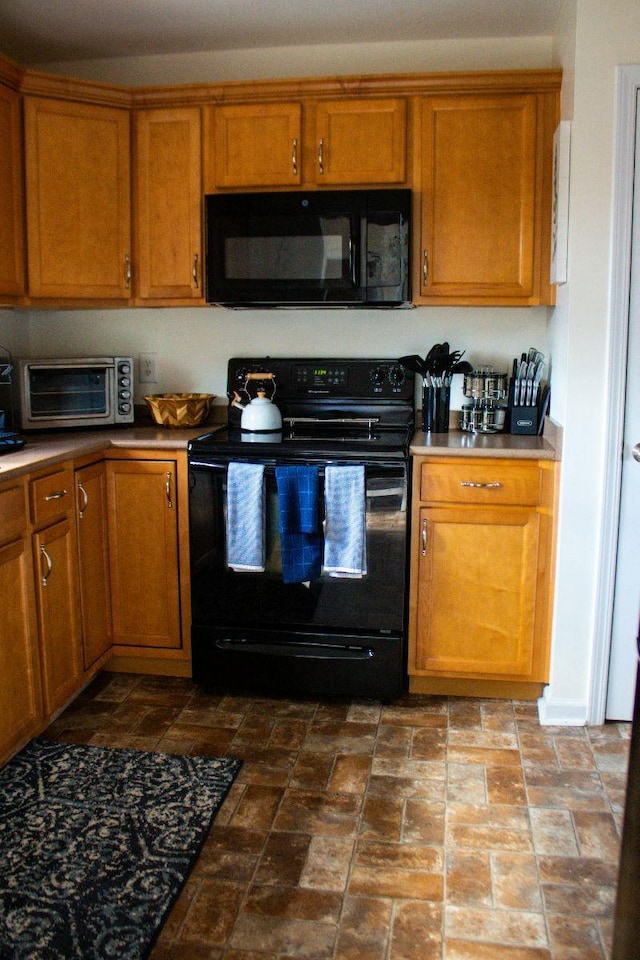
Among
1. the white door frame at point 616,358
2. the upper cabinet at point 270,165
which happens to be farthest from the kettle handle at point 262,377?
the white door frame at point 616,358

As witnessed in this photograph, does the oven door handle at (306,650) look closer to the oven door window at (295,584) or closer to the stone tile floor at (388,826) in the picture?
the oven door window at (295,584)

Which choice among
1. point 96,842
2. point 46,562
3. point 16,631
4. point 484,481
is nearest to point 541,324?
point 484,481

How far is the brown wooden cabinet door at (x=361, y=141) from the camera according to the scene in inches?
117

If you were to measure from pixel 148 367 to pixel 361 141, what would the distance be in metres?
1.25

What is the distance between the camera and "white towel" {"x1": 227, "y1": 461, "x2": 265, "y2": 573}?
111 inches

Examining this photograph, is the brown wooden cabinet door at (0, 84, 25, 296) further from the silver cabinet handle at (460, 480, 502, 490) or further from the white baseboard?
the white baseboard

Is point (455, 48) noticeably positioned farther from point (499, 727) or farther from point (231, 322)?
point (499, 727)

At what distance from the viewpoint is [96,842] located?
6.97 ft

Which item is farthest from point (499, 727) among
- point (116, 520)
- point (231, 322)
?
point (231, 322)

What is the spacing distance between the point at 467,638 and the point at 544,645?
0.26 metres

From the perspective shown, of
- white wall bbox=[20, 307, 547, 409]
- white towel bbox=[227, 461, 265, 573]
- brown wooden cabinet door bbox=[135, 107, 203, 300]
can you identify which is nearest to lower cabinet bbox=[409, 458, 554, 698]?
white towel bbox=[227, 461, 265, 573]

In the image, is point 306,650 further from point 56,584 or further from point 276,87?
point 276,87

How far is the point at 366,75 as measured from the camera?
9.65ft

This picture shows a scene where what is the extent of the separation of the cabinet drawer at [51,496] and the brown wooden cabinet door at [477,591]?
1164mm
